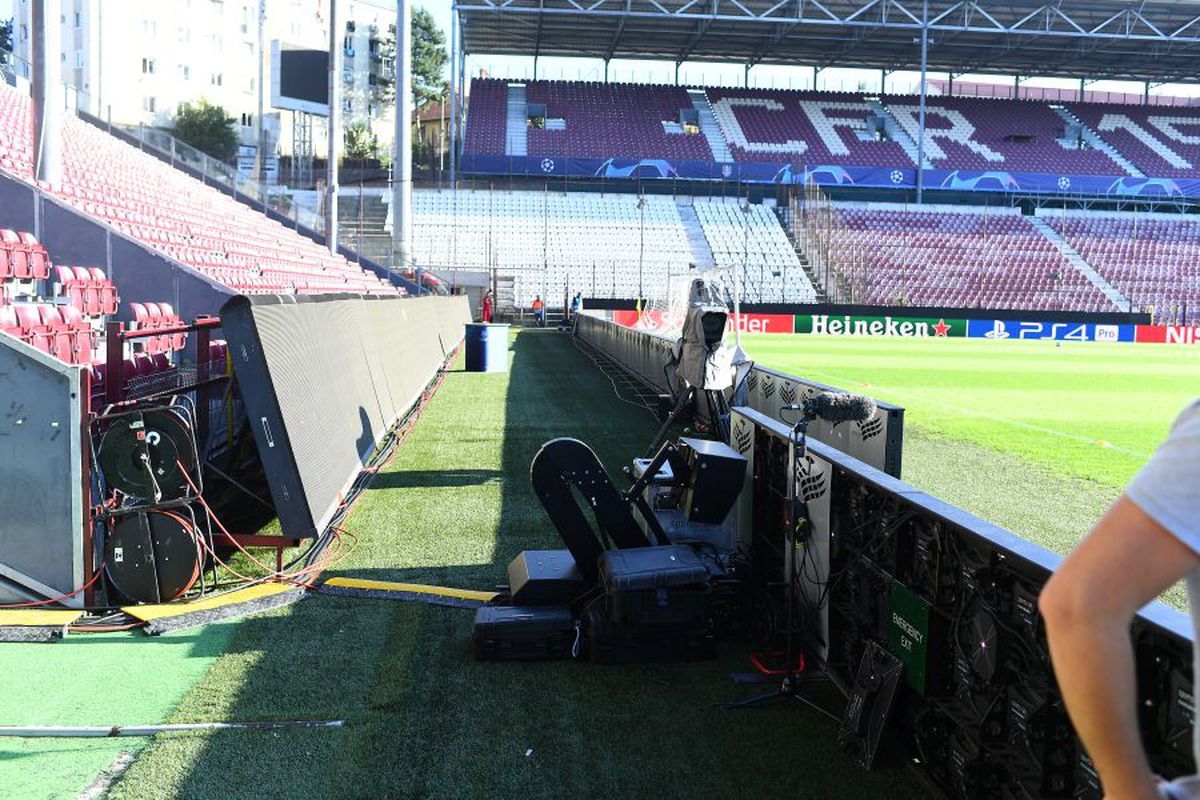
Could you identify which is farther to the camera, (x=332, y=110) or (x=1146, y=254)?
(x=1146, y=254)

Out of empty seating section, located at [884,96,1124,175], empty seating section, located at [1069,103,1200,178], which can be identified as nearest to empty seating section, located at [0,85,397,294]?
empty seating section, located at [884,96,1124,175]

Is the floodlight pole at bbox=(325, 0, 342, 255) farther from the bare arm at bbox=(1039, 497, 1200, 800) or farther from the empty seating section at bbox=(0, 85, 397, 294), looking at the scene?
the bare arm at bbox=(1039, 497, 1200, 800)

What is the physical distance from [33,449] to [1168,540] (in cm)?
561

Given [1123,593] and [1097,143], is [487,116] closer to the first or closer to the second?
[1097,143]

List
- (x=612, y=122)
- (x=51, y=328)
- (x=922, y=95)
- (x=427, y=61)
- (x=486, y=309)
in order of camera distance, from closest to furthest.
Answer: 1. (x=51, y=328)
2. (x=486, y=309)
3. (x=922, y=95)
4. (x=612, y=122)
5. (x=427, y=61)

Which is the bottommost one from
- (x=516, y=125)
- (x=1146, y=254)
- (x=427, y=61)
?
(x=1146, y=254)

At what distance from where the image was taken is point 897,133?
6066 cm

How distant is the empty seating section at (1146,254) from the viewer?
4809cm

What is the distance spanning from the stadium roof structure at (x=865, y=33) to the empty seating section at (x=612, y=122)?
2612mm

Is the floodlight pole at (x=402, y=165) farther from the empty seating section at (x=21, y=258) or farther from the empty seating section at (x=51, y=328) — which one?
the empty seating section at (x=51, y=328)

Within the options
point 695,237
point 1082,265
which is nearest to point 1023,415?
point 695,237

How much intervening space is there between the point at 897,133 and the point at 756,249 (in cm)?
1581

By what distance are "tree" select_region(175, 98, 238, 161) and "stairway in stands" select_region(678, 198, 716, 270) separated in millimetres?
30119

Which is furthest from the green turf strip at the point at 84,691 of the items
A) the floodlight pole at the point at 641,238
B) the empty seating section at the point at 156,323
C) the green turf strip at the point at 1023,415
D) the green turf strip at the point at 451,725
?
the floodlight pole at the point at 641,238
